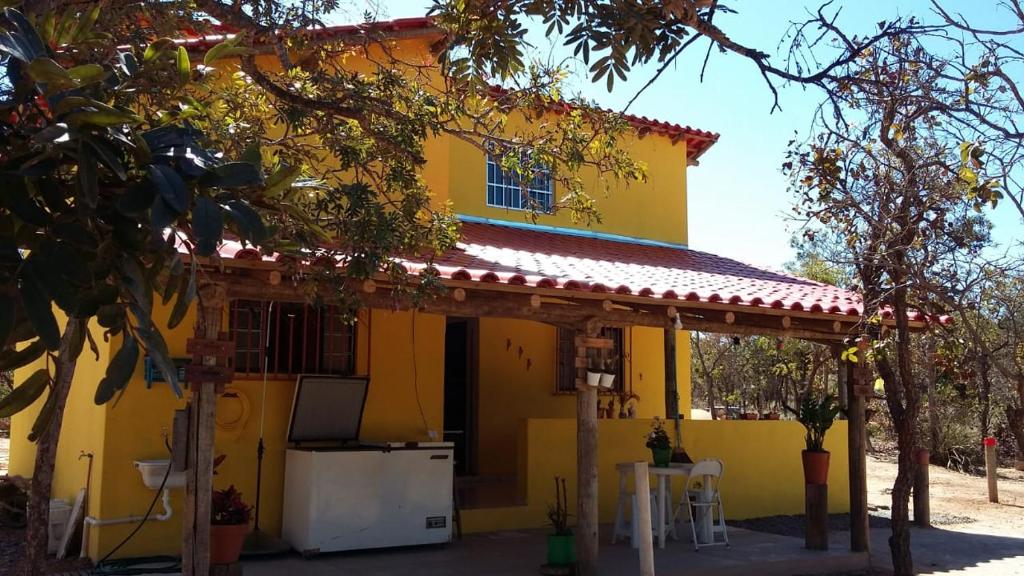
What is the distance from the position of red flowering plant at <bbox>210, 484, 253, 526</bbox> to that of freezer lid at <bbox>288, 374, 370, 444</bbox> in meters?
2.09

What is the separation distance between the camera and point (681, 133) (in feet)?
45.4

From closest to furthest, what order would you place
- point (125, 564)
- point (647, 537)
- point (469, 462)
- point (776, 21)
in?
1. point (776, 21)
2. point (647, 537)
3. point (125, 564)
4. point (469, 462)

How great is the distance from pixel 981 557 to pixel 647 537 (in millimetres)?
5316

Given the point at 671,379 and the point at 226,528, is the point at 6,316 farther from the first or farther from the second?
the point at 671,379

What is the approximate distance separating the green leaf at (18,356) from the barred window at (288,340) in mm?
6488

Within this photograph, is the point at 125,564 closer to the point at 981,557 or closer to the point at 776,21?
the point at 776,21

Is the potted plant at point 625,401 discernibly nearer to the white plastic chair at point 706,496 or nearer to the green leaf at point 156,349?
the white plastic chair at point 706,496

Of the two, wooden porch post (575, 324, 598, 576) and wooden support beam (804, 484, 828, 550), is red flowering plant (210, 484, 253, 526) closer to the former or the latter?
wooden porch post (575, 324, 598, 576)

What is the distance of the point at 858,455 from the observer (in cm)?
944

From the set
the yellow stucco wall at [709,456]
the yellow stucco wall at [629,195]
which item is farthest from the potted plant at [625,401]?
the yellow stucco wall at [629,195]

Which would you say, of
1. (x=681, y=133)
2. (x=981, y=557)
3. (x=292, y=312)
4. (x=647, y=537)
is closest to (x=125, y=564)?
(x=292, y=312)

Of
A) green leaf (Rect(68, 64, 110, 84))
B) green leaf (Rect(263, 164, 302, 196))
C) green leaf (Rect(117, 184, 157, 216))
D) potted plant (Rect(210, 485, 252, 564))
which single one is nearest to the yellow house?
potted plant (Rect(210, 485, 252, 564))

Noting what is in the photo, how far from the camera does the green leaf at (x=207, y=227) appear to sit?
2.11 m

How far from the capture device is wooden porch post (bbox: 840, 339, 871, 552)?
9.38 metres
